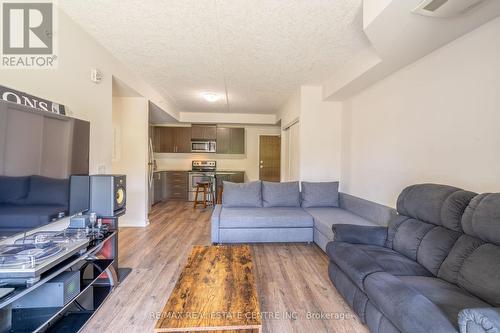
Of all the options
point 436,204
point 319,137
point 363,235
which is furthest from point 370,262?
point 319,137

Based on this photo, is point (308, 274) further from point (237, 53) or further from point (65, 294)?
point (237, 53)

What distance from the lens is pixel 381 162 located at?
301 cm

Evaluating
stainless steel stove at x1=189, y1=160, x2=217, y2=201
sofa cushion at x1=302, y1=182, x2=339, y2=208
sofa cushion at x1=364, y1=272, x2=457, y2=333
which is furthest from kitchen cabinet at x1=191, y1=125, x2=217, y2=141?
sofa cushion at x1=364, y1=272, x2=457, y2=333

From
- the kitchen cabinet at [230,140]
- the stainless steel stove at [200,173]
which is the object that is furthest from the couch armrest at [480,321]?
the kitchen cabinet at [230,140]

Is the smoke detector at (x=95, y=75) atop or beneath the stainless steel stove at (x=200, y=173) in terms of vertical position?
atop

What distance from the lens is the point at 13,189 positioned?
1366 mm

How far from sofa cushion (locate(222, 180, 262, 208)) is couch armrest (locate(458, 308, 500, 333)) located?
289 centimetres

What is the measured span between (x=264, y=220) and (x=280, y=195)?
2.27 feet

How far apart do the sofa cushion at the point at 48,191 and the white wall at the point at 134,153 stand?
2320mm

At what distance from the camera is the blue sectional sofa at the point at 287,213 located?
3002 mm

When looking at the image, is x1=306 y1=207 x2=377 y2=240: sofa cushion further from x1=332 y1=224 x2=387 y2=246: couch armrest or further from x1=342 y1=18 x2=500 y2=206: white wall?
x1=332 y1=224 x2=387 y2=246: couch armrest

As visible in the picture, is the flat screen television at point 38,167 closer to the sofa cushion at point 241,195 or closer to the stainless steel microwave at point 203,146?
the sofa cushion at point 241,195

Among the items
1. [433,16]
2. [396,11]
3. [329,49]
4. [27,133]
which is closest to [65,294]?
[27,133]

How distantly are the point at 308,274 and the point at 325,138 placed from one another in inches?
100
